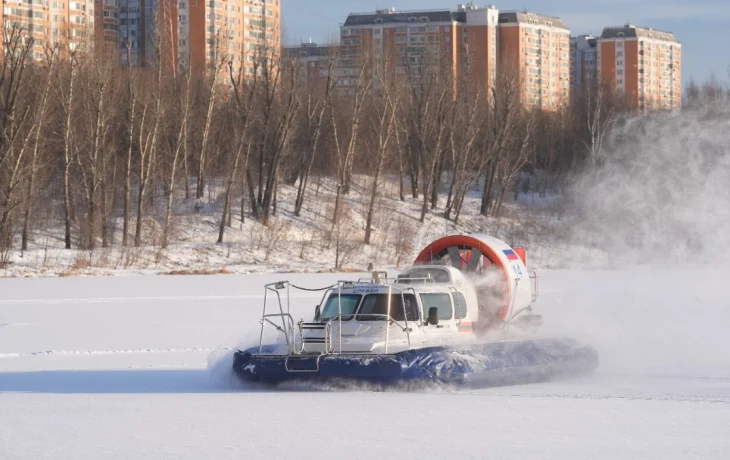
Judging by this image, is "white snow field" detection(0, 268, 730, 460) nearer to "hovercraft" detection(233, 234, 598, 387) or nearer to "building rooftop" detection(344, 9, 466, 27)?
"hovercraft" detection(233, 234, 598, 387)

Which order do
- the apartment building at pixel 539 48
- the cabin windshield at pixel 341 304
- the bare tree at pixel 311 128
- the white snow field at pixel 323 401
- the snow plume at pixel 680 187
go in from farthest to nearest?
the apartment building at pixel 539 48 → the bare tree at pixel 311 128 → the snow plume at pixel 680 187 → the cabin windshield at pixel 341 304 → the white snow field at pixel 323 401

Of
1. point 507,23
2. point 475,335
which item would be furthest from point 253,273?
point 507,23

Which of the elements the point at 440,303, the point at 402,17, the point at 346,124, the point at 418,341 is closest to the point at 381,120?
the point at 346,124

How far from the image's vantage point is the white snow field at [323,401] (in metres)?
11.3

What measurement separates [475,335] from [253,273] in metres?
25.4

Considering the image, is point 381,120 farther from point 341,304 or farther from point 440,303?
point 341,304

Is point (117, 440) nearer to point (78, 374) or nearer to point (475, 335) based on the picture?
point (78, 374)

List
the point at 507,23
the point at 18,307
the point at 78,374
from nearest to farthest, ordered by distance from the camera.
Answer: the point at 78,374, the point at 18,307, the point at 507,23

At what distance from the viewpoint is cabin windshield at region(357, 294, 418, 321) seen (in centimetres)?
1691

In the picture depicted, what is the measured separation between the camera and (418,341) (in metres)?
16.9

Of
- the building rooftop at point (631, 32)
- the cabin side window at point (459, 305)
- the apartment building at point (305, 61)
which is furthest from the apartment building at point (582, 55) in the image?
the cabin side window at point (459, 305)

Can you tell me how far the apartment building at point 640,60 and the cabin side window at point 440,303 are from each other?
123 m

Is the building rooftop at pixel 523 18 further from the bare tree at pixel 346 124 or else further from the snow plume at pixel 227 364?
the snow plume at pixel 227 364

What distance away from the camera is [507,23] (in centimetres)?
12438
